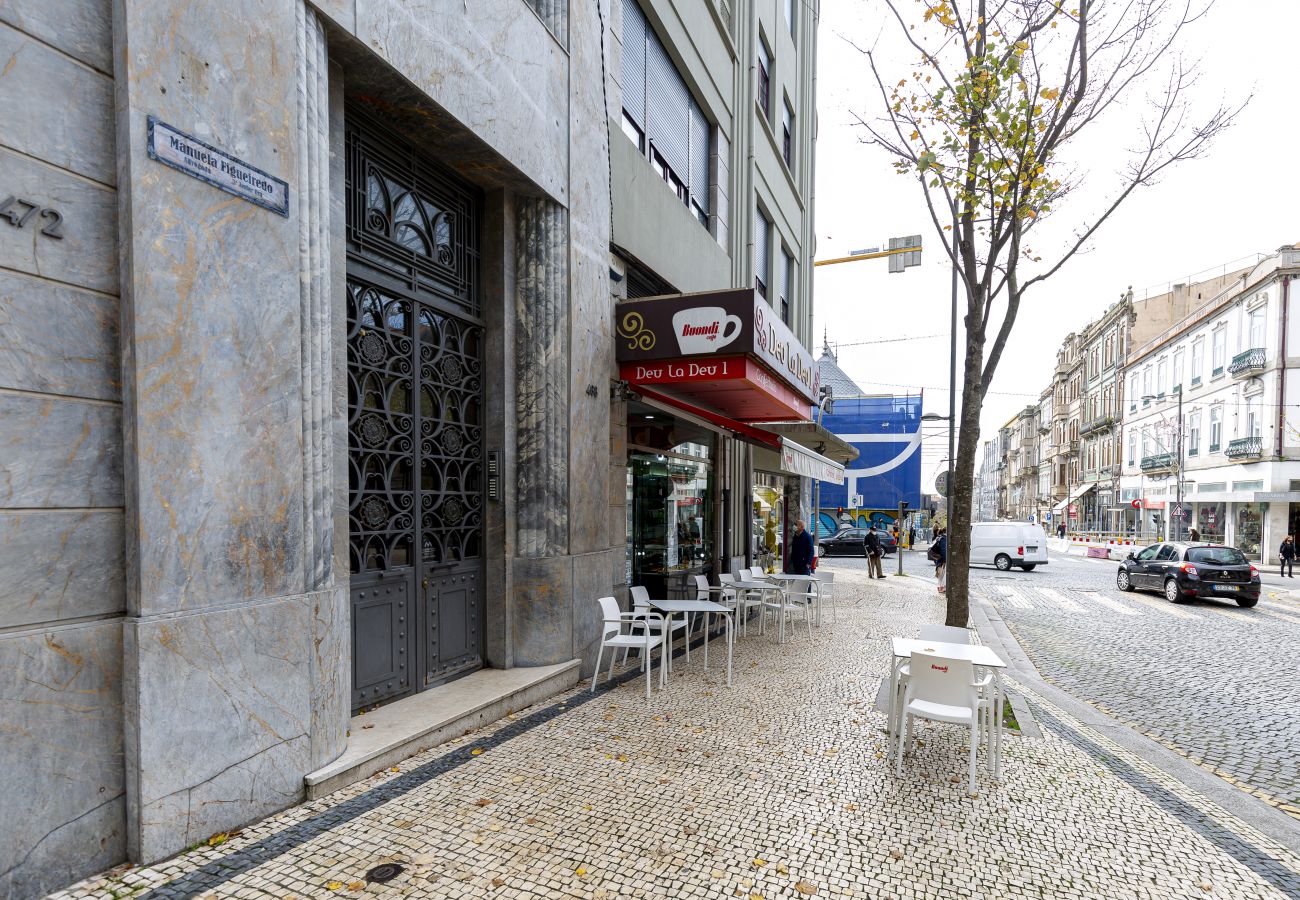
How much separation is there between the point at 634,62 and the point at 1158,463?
155 ft

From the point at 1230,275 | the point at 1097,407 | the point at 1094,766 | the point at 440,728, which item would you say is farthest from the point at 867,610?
the point at 1097,407

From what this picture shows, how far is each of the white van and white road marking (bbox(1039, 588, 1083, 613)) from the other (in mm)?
5781

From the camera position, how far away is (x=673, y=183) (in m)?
11.3

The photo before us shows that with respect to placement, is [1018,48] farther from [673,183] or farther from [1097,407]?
[1097,407]

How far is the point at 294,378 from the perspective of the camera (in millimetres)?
4070

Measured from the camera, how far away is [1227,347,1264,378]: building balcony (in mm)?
31328

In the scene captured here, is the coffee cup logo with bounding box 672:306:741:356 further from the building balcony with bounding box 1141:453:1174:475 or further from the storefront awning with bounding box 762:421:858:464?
the building balcony with bounding box 1141:453:1174:475

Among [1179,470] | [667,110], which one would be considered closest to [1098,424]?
[1179,470]

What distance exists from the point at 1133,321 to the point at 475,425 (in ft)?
189

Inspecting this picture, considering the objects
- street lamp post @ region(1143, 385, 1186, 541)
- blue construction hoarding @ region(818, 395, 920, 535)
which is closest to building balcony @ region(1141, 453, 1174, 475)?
street lamp post @ region(1143, 385, 1186, 541)

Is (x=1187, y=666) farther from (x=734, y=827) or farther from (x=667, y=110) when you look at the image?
(x=667, y=110)

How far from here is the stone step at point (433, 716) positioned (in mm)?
4336

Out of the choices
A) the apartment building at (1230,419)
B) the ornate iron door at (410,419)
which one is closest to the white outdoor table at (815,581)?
the ornate iron door at (410,419)

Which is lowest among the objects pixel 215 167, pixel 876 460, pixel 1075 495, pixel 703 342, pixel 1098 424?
pixel 1075 495
